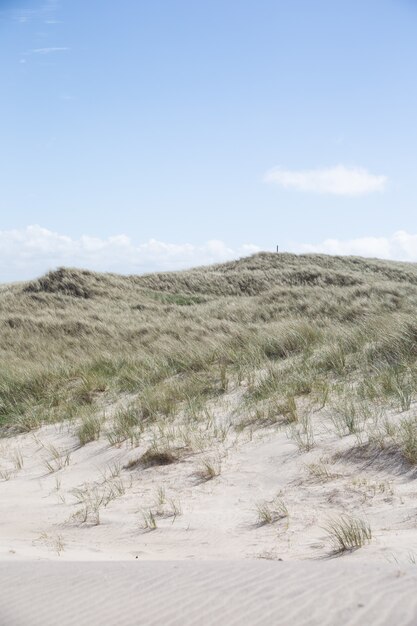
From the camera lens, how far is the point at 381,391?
645 cm

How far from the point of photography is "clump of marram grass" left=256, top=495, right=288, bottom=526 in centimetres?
403

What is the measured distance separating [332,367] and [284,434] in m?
2.20

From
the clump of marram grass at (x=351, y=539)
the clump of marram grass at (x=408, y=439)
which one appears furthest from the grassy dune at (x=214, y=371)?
the clump of marram grass at (x=351, y=539)

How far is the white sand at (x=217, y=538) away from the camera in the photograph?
240 centimetres

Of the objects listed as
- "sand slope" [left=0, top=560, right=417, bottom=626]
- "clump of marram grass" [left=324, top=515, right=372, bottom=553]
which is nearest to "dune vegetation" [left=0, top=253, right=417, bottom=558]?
"clump of marram grass" [left=324, top=515, right=372, bottom=553]

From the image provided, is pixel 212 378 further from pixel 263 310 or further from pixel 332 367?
pixel 263 310

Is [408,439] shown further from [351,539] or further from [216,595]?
[216,595]

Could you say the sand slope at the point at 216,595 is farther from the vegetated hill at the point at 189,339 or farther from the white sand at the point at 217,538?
the vegetated hill at the point at 189,339

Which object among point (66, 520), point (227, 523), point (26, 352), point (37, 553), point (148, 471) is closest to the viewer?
point (37, 553)

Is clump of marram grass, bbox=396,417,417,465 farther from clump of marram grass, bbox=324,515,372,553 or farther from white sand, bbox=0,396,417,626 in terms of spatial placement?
clump of marram grass, bbox=324,515,372,553

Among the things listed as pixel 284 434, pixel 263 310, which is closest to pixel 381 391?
pixel 284 434

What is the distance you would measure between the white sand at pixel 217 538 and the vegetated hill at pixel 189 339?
1.12 m

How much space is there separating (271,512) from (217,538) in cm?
46

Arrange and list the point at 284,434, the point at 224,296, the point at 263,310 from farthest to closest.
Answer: the point at 224,296
the point at 263,310
the point at 284,434
